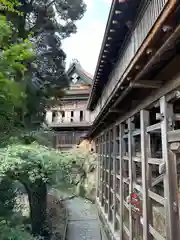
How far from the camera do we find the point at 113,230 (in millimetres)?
5863

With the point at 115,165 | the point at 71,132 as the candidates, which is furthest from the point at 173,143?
the point at 71,132

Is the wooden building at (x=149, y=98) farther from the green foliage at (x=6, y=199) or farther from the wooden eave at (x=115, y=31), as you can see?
the green foliage at (x=6, y=199)

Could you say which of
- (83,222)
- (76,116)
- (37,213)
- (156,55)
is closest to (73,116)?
(76,116)

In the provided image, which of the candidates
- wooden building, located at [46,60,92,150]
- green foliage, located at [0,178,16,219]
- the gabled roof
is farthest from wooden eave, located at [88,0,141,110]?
the gabled roof

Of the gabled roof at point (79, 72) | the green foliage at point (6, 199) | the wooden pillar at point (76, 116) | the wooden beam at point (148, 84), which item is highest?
the gabled roof at point (79, 72)

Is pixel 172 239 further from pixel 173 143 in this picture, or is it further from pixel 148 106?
pixel 148 106

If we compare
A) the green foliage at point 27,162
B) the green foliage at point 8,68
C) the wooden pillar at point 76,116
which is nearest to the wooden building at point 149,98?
the green foliage at point 27,162

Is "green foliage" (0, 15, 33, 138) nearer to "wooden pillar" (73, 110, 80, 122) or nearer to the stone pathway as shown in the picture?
the stone pathway

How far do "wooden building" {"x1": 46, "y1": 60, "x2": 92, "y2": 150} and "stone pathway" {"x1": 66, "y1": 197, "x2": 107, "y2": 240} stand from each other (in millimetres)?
→ 5620

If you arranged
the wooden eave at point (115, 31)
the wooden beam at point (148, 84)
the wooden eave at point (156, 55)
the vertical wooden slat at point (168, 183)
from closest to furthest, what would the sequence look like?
the wooden eave at point (156, 55), the vertical wooden slat at point (168, 183), the wooden beam at point (148, 84), the wooden eave at point (115, 31)

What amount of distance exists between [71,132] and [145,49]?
48.4 feet

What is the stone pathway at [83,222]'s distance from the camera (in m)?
7.38

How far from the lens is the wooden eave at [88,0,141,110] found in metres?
3.80

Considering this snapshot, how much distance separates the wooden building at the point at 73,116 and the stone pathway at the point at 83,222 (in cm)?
562
